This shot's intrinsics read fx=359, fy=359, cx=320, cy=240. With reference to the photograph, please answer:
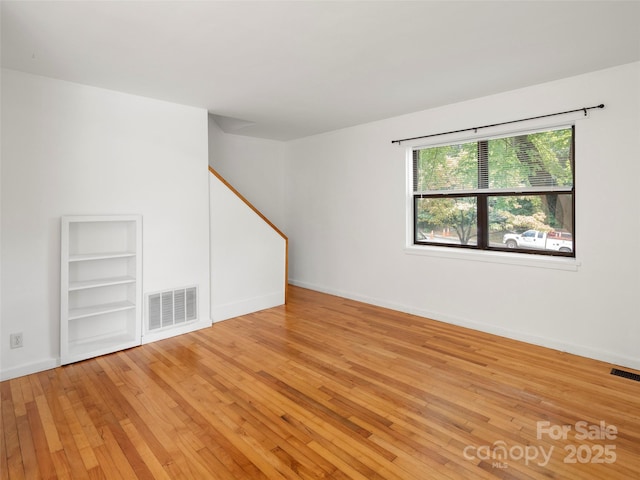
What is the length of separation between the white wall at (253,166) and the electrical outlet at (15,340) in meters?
3.30

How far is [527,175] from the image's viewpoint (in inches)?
145

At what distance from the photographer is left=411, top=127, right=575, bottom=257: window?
350 cm

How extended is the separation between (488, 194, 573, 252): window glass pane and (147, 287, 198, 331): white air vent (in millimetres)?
3453

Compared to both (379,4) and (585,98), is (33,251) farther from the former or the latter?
(585,98)

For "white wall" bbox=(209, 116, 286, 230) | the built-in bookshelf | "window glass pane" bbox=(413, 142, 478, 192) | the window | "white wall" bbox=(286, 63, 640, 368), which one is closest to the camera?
"white wall" bbox=(286, 63, 640, 368)

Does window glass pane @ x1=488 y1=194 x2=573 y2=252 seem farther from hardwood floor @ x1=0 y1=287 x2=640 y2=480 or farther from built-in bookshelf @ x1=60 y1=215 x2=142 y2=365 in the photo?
built-in bookshelf @ x1=60 y1=215 x2=142 y2=365

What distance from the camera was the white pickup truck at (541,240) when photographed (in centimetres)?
351

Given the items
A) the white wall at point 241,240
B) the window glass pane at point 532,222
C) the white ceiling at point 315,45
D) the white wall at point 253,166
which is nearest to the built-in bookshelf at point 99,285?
the white wall at point 241,240

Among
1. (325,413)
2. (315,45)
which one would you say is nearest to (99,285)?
(325,413)

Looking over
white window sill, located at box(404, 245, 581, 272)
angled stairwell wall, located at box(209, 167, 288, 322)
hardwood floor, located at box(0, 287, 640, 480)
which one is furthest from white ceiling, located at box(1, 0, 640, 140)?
hardwood floor, located at box(0, 287, 640, 480)

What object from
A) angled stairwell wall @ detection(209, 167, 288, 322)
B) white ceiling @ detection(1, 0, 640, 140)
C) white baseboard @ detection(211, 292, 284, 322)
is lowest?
white baseboard @ detection(211, 292, 284, 322)

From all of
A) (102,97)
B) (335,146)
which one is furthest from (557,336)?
(102,97)

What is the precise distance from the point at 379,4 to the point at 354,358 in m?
2.74

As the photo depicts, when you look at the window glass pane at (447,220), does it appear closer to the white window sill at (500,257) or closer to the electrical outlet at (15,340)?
the white window sill at (500,257)
